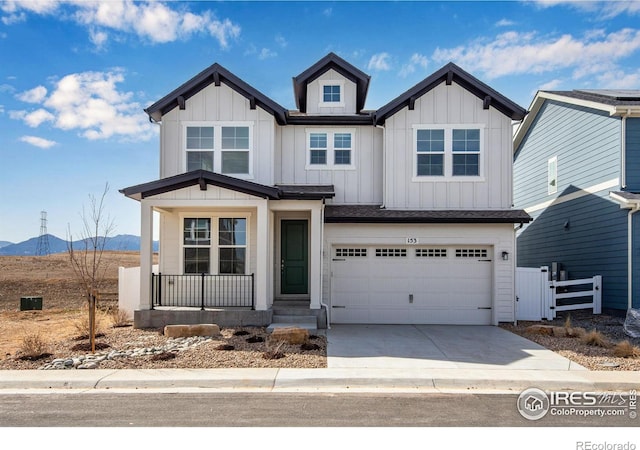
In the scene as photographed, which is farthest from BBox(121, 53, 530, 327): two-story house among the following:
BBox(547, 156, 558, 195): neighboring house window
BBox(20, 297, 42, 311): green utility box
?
BBox(20, 297, 42, 311): green utility box

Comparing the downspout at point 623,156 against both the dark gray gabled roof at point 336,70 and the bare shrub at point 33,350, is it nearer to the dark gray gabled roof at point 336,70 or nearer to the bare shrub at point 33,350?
the dark gray gabled roof at point 336,70

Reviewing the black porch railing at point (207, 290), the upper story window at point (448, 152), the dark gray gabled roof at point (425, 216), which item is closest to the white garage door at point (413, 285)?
the dark gray gabled roof at point (425, 216)

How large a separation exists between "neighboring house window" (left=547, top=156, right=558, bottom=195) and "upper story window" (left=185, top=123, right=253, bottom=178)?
1136 cm

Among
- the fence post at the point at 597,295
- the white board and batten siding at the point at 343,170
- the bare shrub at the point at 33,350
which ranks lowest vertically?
the bare shrub at the point at 33,350

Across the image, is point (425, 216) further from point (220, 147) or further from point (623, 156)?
point (220, 147)

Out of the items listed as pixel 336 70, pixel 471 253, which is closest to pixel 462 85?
pixel 336 70

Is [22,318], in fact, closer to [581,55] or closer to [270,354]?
[270,354]

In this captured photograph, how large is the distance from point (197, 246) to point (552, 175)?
13.2 m

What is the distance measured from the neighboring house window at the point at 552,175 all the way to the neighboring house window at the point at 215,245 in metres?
11.7

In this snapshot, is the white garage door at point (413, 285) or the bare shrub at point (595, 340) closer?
the bare shrub at point (595, 340)

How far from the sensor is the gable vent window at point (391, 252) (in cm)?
1293

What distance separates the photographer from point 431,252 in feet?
42.4
